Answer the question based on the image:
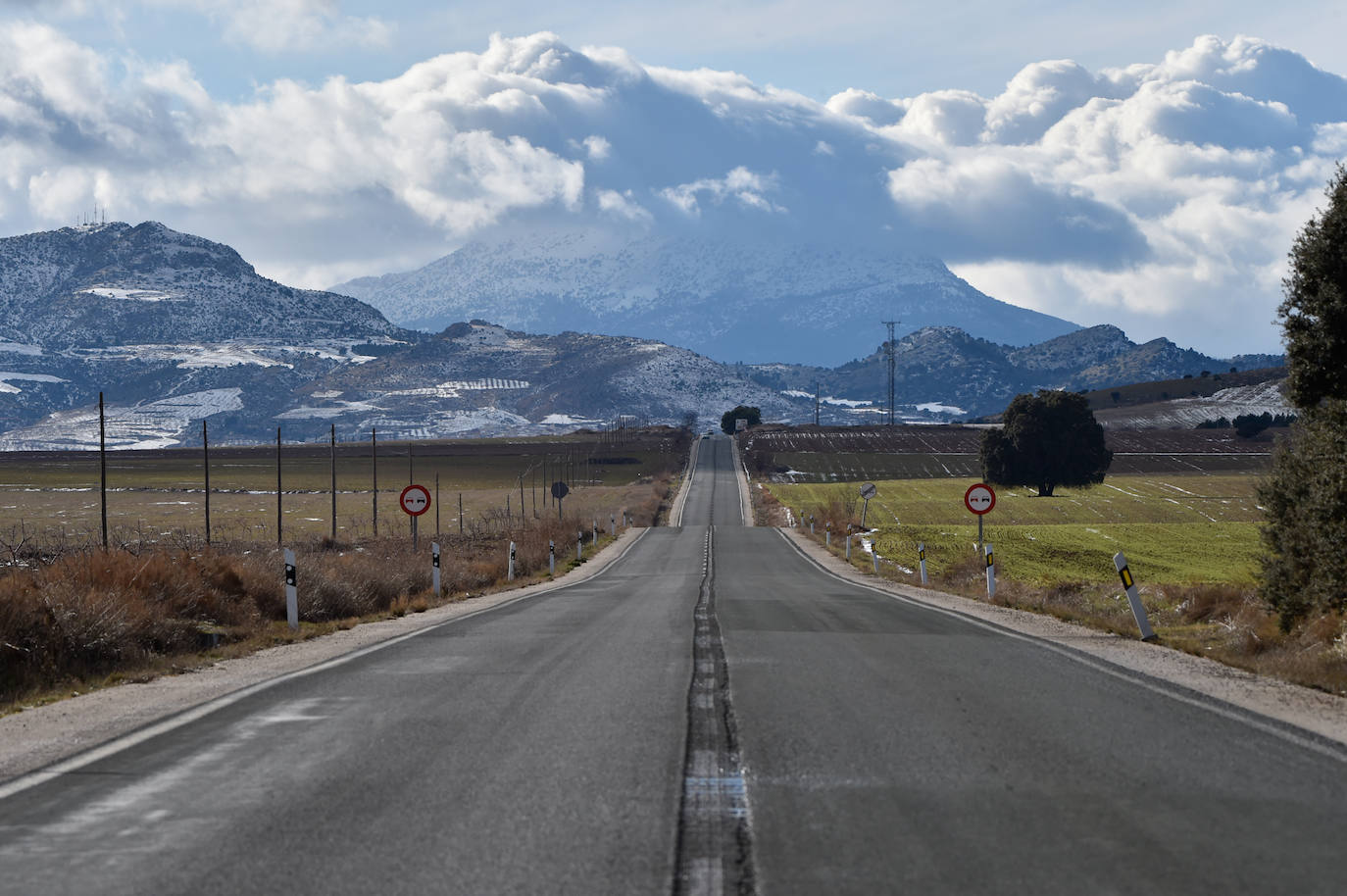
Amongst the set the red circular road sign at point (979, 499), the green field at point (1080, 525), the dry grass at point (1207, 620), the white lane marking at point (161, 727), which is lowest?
the green field at point (1080, 525)

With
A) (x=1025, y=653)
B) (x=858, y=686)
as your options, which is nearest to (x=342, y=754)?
(x=858, y=686)

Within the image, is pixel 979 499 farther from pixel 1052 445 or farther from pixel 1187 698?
pixel 1052 445

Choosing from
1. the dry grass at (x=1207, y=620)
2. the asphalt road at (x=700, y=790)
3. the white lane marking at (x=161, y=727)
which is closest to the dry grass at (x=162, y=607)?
the white lane marking at (x=161, y=727)

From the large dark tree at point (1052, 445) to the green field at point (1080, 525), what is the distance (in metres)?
1.62

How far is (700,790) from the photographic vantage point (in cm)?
707

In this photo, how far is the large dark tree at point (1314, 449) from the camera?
1498cm

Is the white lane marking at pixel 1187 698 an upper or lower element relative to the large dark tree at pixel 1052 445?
lower

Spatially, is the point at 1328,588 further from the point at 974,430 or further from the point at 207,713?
the point at 974,430

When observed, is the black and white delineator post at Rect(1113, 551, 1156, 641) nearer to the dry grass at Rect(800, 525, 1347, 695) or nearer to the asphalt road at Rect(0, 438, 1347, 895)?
the dry grass at Rect(800, 525, 1347, 695)

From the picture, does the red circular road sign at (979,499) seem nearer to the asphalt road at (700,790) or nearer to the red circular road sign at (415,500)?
the red circular road sign at (415,500)

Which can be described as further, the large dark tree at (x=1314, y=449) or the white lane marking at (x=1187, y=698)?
the large dark tree at (x=1314, y=449)

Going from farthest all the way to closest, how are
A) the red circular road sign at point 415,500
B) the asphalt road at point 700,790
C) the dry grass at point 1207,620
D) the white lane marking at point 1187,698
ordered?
the red circular road sign at point 415,500 < the dry grass at point 1207,620 < the white lane marking at point 1187,698 < the asphalt road at point 700,790

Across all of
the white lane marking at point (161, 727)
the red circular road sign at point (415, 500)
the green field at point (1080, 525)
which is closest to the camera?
the white lane marking at point (161, 727)

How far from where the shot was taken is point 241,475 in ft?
427
